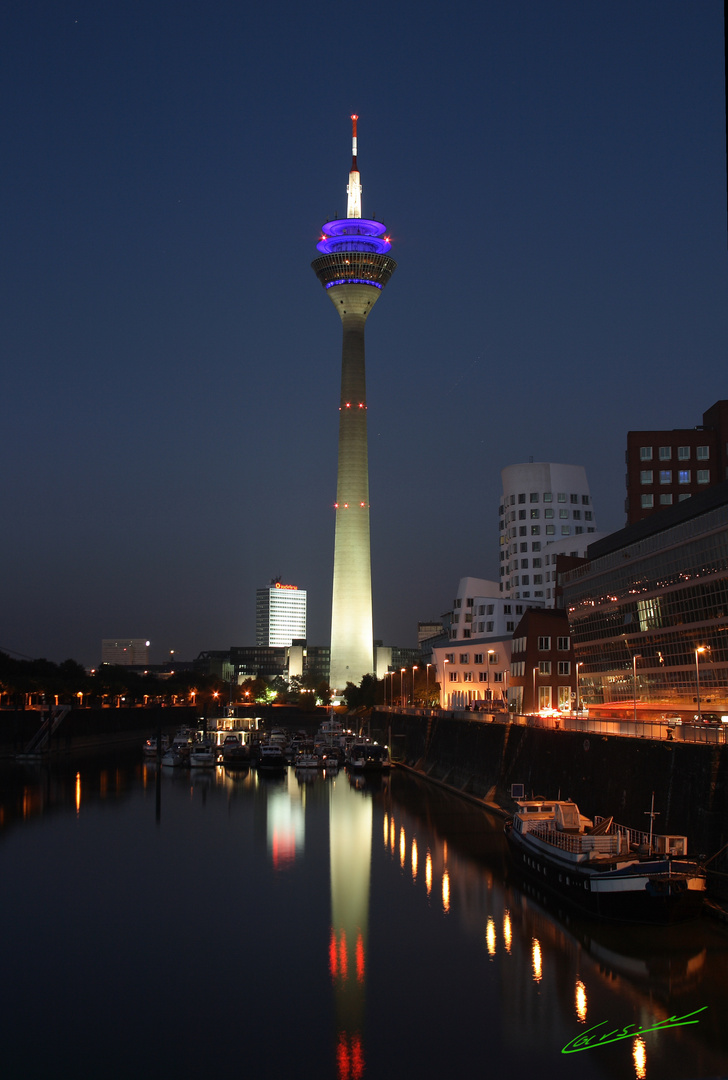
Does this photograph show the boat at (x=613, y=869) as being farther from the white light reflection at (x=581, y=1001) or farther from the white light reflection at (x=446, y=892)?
the white light reflection at (x=581, y=1001)

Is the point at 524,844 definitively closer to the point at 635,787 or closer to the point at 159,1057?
the point at 635,787

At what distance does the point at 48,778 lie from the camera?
96.9 metres

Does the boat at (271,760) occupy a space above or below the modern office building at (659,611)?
below

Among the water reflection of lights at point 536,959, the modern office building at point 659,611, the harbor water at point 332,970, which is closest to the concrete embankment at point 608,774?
the harbor water at point 332,970

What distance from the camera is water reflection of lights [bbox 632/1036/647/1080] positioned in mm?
26938

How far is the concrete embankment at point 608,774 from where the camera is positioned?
37969 millimetres

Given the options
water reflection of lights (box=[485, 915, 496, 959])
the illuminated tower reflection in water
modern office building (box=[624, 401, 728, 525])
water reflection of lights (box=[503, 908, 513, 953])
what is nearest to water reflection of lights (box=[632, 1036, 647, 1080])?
the illuminated tower reflection in water

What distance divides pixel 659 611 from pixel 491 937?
3936 centimetres

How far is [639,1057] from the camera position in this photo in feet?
91.6

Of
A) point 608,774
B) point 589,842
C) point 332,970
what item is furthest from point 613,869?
point 332,970

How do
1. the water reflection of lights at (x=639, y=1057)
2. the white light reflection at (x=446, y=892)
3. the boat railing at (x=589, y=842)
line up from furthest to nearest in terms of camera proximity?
the white light reflection at (x=446, y=892) → the boat railing at (x=589, y=842) → the water reflection of lights at (x=639, y=1057)

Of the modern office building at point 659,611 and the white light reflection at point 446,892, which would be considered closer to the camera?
the white light reflection at point 446,892

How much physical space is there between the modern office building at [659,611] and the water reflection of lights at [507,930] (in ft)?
54.1
